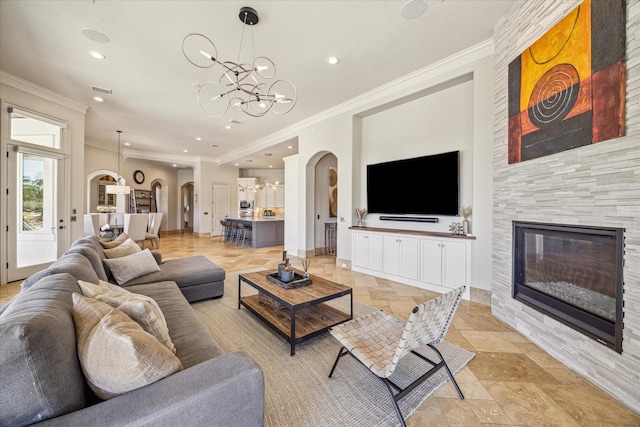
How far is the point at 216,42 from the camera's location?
307 centimetres

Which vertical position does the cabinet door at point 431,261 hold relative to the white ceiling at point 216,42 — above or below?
below

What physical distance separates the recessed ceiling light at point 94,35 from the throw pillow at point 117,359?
3526 mm

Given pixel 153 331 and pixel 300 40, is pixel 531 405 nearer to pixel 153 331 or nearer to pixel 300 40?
pixel 153 331

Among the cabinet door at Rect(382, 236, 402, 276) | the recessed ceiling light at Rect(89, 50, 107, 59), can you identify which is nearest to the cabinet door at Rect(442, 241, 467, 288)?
the cabinet door at Rect(382, 236, 402, 276)

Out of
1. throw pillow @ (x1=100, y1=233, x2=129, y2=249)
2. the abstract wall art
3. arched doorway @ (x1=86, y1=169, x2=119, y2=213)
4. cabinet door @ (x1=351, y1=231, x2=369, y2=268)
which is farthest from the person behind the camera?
arched doorway @ (x1=86, y1=169, x2=119, y2=213)

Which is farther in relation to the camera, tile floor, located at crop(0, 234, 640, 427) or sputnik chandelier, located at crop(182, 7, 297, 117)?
sputnik chandelier, located at crop(182, 7, 297, 117)

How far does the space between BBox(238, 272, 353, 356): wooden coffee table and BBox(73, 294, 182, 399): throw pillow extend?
4.03 feet

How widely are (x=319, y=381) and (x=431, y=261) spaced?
8.33ft

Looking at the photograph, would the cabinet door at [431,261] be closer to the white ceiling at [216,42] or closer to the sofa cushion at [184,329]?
the white ceiling at [216,42]

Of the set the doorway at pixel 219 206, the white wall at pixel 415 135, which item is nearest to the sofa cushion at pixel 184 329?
the white wall at pixel 415 135

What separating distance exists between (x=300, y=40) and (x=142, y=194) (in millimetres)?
9914

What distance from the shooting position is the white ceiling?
2578 millimetres

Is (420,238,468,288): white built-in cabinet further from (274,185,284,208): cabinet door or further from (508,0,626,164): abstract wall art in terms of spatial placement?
(274,185,284,208): cabinet door

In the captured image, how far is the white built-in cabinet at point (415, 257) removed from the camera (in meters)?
3.45
